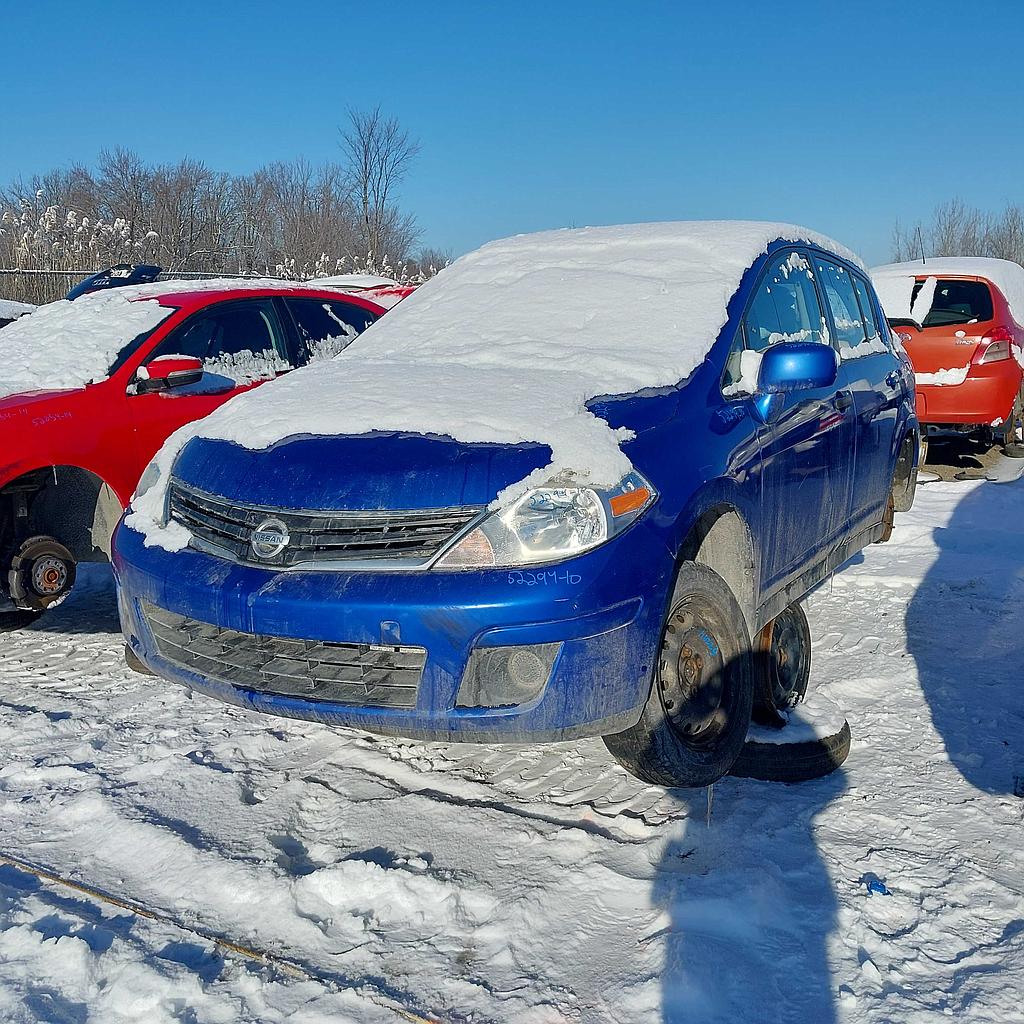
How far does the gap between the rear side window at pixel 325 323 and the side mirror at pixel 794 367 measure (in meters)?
2.96

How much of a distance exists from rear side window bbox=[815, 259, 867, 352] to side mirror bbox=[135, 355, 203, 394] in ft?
9.81

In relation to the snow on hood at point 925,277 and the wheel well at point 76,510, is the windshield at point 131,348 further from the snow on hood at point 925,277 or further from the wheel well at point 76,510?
the snow on hood at point 925,277

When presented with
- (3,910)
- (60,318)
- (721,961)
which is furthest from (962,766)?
(60,318)

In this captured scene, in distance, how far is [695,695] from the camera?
293 cm

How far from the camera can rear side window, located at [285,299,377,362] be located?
5.76m

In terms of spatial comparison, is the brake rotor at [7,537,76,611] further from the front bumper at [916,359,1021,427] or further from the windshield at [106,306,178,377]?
the front bumper at [916,359,1021,427]

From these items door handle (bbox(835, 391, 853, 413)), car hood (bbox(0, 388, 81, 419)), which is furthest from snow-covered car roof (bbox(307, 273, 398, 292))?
door handle (bbox(835, 391, 853, 413))

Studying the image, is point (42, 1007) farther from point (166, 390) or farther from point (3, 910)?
point (166, 390)

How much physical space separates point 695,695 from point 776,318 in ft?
5.29

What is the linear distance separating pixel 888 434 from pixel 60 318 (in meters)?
4.40

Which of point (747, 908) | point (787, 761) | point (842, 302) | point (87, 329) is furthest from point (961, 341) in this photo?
point (747, 908)

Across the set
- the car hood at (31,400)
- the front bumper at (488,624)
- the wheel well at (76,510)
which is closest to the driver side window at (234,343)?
the car hood at (31,400)

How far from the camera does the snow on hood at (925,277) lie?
9133 millimetres

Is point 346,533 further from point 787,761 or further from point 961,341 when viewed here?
point 961,341
